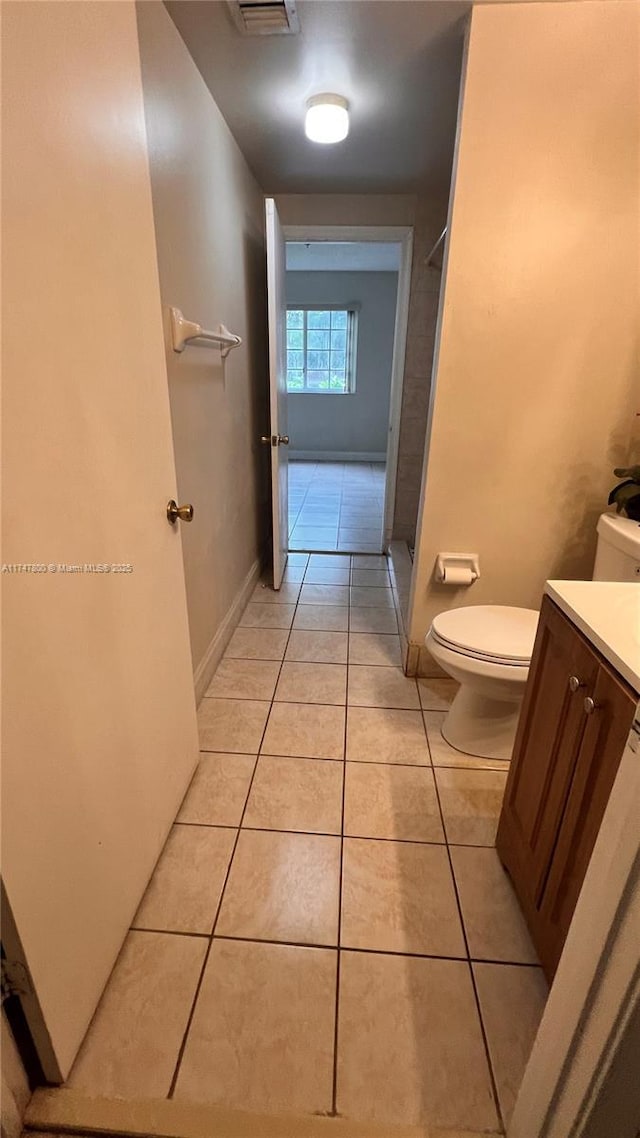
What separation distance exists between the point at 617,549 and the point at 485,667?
22.7 inches

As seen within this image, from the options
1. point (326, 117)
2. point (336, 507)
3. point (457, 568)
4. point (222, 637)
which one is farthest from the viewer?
point (336, 507)

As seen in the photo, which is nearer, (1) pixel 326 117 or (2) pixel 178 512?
(2) pixel 178 512

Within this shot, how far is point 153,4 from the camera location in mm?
1322

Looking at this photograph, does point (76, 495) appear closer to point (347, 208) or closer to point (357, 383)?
point (347, 208)

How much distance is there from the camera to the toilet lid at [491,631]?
4.97 feet

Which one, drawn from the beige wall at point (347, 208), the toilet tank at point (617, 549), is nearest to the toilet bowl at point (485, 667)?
the toilet tank at point (617, 549)

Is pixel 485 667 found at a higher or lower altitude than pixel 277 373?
lower

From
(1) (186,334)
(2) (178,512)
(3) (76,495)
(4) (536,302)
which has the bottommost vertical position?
(2) (178,512)

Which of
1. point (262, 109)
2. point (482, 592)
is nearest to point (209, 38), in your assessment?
point (262, 109)

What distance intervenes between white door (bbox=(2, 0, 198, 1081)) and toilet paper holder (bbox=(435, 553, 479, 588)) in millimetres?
1136

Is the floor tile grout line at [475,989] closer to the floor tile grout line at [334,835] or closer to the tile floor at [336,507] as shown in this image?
the floor tile grout line at [334,835]

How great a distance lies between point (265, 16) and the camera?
1.39 meters

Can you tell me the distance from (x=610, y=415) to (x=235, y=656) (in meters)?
1.77

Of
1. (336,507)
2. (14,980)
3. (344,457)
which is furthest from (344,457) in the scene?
(14,980)
